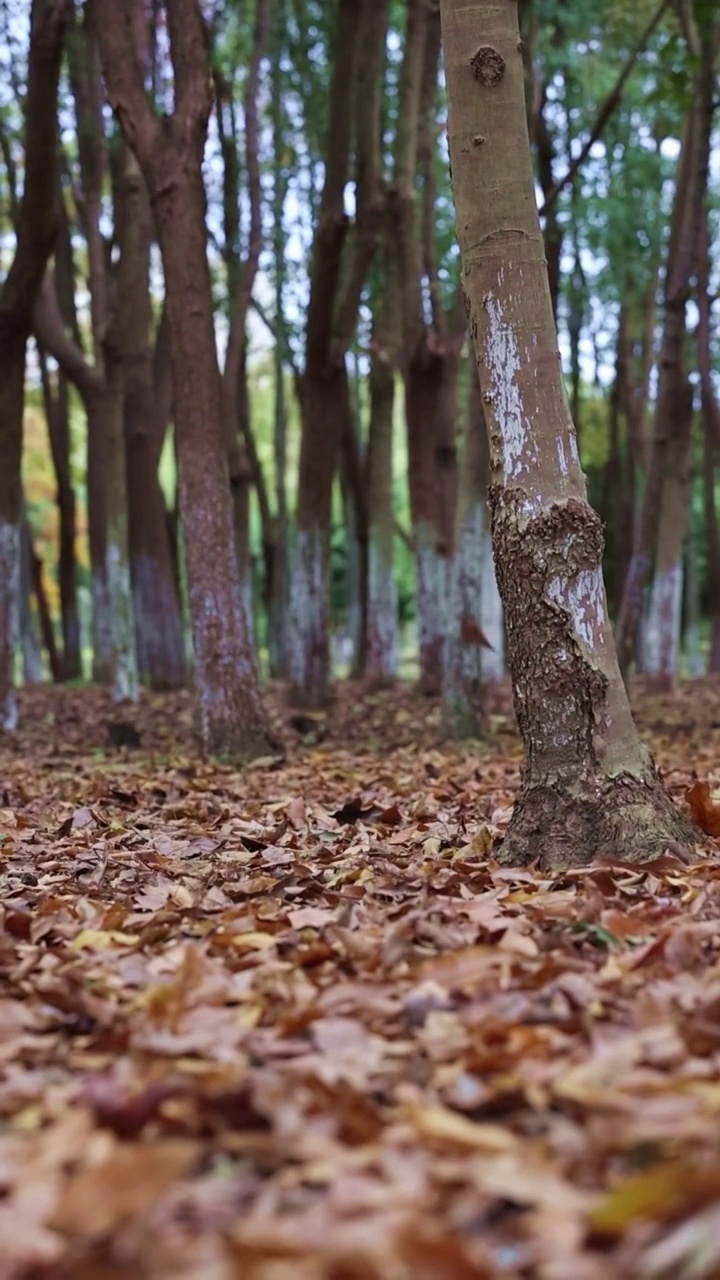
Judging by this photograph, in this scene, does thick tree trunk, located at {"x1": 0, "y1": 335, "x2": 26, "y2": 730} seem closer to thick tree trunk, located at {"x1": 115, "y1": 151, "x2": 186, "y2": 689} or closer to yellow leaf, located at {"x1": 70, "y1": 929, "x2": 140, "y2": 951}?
thick tree trunk, located at {"x1": 115, "y1": 151, "x2": 186, "y2": 689}

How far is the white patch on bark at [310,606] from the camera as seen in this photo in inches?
429

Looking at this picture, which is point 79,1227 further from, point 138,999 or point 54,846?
point 54,846

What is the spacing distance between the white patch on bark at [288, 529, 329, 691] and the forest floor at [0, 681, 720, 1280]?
6.21 m

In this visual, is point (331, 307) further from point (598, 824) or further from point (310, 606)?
point (598, 824)

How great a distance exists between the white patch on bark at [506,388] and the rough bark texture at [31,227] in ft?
20.7

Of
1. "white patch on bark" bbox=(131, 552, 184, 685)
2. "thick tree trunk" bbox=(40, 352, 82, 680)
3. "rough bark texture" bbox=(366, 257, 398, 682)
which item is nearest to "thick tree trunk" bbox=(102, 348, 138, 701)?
"white patch on bark" bbox=(131, 552, 184, 685)

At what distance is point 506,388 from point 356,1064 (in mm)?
2423

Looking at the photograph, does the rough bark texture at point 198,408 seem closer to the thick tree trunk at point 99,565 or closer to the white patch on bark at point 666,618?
the white patch on bark at point 666,618

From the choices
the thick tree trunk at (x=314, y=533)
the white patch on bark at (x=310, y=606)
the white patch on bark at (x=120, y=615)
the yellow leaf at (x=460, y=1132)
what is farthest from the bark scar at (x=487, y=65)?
the white patch on bark at (x=120, y=615)

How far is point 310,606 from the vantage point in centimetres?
1097

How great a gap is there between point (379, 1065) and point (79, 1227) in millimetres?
721

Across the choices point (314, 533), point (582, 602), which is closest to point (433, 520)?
point (314, 533)

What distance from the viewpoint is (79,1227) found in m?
1.80

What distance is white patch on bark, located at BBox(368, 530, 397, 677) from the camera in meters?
15.2
